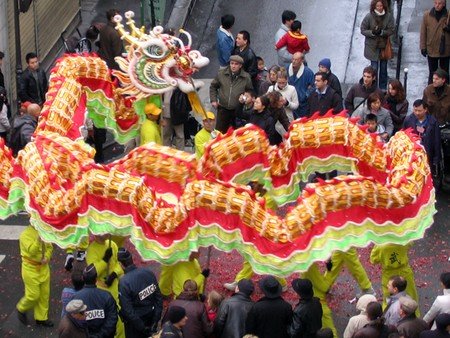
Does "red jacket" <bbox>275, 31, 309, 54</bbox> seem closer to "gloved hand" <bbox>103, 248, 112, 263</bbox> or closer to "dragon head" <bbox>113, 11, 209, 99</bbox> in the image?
"dragon head" <bbox>113, 11, 209, 99</bbox>

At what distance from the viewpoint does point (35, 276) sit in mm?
15109

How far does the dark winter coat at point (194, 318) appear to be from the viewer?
13594 millimetres

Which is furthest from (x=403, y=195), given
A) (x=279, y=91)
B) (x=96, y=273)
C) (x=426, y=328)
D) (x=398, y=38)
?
(x=398, y=38)

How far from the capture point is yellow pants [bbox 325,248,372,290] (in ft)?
49.7

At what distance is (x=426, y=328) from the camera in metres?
13.3

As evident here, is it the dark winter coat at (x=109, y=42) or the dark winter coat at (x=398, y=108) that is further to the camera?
the dark winter coat at (x=109, y=42)

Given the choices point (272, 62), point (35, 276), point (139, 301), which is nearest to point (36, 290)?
point (35, 276)

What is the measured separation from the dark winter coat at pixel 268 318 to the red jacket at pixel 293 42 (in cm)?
739

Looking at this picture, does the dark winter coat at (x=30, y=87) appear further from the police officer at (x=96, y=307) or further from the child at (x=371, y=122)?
the police officer at (x=96, y=307)

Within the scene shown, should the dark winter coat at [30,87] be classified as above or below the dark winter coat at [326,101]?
below

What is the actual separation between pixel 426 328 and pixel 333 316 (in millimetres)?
2336

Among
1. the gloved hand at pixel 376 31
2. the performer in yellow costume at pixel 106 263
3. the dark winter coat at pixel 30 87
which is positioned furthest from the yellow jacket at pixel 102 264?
the gloved hand at pixel 376 31

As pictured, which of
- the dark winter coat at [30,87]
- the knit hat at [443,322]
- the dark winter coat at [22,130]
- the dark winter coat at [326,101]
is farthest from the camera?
the dark winter coat at [30,87]

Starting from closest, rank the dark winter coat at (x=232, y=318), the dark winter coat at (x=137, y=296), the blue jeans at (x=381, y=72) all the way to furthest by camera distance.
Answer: the dark winter coat at (x=232, y=318)
the dark winter coat at (x=137, y=296)
the blue jeans at (x=381, y=72)
